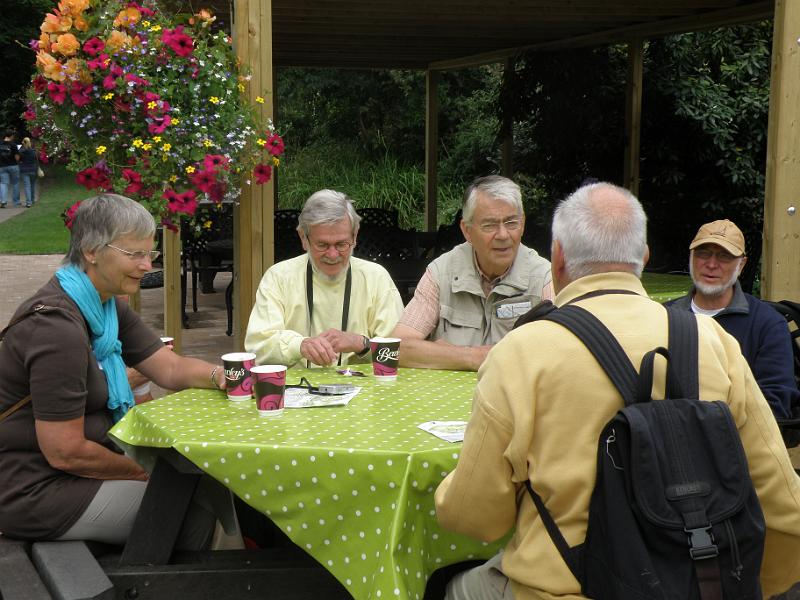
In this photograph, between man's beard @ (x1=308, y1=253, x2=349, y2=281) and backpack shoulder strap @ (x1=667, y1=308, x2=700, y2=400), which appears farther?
man's beard @ (x1=308, y1=253, x2=349, y2=281)

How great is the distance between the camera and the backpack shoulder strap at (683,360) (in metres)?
1.79

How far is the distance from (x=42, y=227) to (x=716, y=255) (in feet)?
58.0

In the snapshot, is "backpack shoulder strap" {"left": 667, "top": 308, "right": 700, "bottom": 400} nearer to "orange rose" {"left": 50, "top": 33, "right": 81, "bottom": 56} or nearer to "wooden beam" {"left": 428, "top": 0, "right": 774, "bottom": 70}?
"orange rose" {"left": 50, "top": 33, "right": 81, "bottom": 56}

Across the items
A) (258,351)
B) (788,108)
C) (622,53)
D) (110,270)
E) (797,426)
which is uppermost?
(622,53)

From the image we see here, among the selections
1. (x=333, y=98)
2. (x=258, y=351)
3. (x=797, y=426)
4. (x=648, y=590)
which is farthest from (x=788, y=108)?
(x=333, y=98)

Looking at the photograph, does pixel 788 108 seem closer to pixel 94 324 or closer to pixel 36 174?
pixel 94 324

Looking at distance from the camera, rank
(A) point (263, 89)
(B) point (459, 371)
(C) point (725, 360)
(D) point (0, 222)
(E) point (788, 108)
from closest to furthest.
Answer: (C) point (725, 360) < (B) point (459, 371) < (A) point (263, 89) < (E) point (788, 108) < (D) point (0, 222)

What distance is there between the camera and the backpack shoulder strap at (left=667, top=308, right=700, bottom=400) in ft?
5.89

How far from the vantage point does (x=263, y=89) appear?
15.1 feet

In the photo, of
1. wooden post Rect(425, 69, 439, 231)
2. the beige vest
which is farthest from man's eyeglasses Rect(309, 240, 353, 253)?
wooden post Rect(425, 69, 439, 231)

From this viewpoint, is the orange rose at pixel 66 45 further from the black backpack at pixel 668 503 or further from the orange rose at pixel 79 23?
the black backpack at pixel 668 503

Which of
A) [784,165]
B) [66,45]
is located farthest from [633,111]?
[66,45]

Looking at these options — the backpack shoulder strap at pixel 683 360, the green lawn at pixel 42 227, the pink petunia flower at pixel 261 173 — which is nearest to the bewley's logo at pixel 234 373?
the backpack shoulder strap at pixel 683 360

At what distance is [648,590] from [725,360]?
1.59ft
